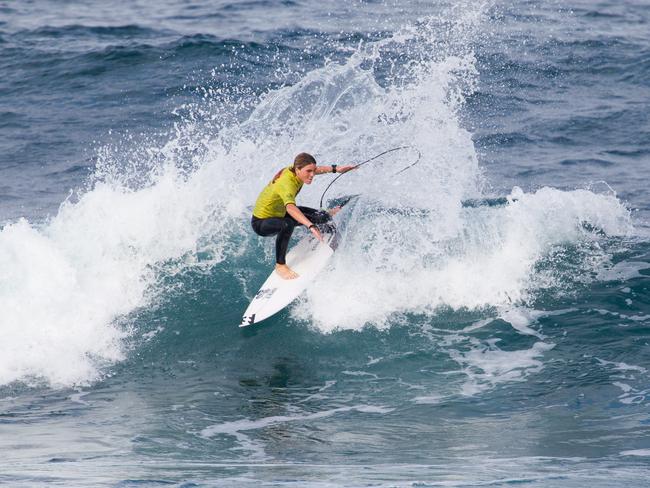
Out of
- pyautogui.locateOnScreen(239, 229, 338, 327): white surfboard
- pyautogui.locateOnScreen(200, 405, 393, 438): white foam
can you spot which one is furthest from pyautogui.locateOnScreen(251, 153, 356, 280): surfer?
pyautogui.locateOnScreen(200, 405, 393, 438): white foam

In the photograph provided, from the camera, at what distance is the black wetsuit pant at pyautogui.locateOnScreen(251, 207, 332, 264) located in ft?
38.6

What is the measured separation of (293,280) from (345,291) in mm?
738

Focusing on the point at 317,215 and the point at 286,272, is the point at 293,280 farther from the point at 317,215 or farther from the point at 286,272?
the point at 317,215

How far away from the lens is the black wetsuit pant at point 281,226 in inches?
463

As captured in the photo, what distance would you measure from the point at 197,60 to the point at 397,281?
38.4ft

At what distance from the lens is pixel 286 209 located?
11375 millimetres

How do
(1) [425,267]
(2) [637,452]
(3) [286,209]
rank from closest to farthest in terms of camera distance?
1. (2) [637,452]
2. (3) [286,209]
3. (1) [425,267]

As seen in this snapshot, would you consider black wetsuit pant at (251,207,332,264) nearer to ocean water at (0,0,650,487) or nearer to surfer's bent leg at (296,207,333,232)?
surfer's bent leg at (296,207,333,232)

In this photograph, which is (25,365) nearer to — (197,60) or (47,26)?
(197,60)

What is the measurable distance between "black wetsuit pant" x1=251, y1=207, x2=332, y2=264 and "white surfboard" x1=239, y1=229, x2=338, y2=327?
0.32 meters

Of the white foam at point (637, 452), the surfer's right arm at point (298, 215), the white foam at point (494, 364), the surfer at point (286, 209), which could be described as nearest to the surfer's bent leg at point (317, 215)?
the surfer at point (286, 209)

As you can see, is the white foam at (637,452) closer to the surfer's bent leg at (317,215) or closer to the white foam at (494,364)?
the white foam at (494,364)

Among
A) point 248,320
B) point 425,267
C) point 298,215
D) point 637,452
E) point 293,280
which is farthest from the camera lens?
point 425,267

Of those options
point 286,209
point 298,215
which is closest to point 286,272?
point 286,209
